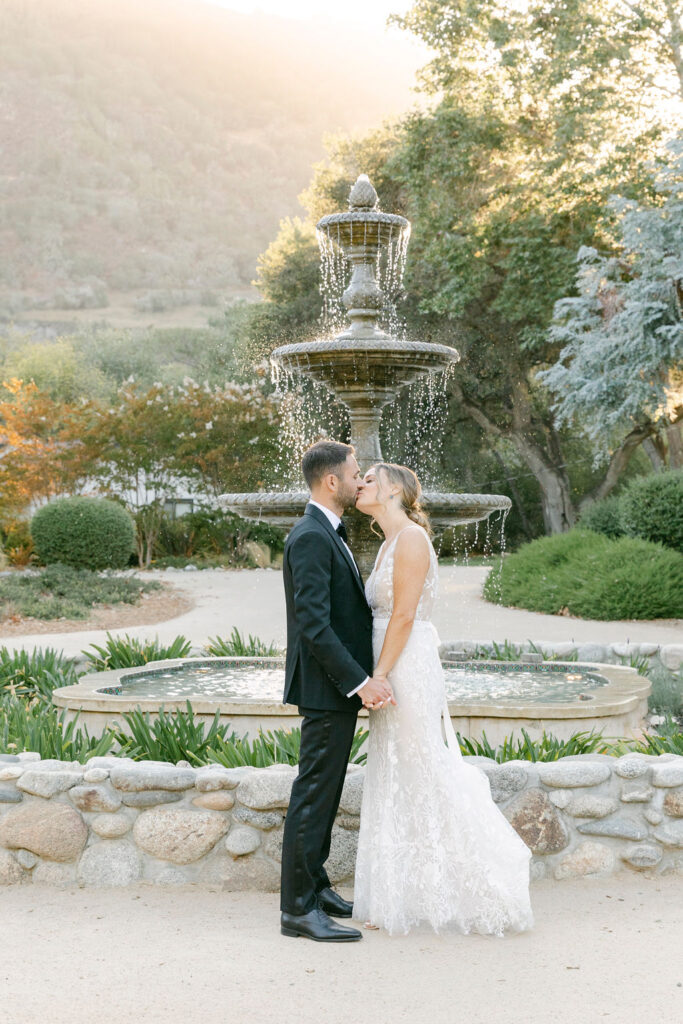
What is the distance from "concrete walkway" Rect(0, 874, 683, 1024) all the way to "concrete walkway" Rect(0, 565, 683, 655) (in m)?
6.01

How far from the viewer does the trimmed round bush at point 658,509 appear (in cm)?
1482

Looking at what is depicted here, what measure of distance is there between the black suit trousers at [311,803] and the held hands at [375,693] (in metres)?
0.12

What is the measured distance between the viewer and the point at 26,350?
168 ft

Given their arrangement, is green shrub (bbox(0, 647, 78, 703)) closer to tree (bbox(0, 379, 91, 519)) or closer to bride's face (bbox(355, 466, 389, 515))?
bride's face (bbox(355, 466, 389, 515))

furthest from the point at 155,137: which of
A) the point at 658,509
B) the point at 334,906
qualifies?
the point at 334,906

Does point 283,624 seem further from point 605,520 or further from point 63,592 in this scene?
point 605,520

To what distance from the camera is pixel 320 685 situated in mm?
3766

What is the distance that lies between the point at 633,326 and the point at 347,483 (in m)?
15.1

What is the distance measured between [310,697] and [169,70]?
14730cm

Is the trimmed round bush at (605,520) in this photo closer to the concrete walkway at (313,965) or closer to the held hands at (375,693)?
the concrete walkway at (313,965)

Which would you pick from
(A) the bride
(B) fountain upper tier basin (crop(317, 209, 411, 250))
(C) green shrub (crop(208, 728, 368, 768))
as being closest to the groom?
(A) the bride

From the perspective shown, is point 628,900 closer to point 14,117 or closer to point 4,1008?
point 4,1008

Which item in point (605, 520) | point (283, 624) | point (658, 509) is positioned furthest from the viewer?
point (605, 520)

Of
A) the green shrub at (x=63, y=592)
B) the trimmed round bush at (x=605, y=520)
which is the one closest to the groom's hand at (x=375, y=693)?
the green shrub at (x=63, y=592)
